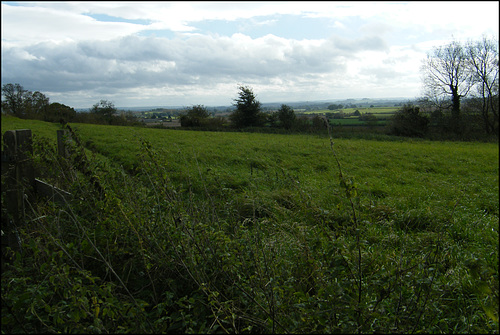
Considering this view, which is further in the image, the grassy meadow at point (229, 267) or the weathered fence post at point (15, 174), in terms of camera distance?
the weathered fence post at point (15, 174)

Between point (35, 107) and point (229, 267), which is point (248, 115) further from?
point (229, 267)

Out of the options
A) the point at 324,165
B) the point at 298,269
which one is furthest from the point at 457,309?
the point at 324,165

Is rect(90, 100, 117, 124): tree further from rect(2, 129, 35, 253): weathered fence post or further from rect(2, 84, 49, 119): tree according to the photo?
rect(2, 129, 35, 253): weathered fence post

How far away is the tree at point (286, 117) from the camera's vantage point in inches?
1623

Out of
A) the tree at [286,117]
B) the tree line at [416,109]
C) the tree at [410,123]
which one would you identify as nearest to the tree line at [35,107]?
the tree line at [416,109]

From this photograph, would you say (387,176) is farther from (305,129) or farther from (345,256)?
(305,129)

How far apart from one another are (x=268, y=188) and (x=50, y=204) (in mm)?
5235

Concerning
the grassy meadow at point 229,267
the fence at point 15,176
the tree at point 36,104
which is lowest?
the grassy meadow at point 229,267

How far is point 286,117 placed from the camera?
42.7 m

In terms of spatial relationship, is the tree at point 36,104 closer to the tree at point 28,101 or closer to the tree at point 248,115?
the tree at point 28,101

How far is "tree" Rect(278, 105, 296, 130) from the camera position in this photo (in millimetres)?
41219

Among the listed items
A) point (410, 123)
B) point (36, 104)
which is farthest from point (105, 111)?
point (410, 123)

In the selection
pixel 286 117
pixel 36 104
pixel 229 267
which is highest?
pixel 36 104

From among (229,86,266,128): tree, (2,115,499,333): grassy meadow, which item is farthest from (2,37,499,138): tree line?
(2,115,499,333): grassy meadow
